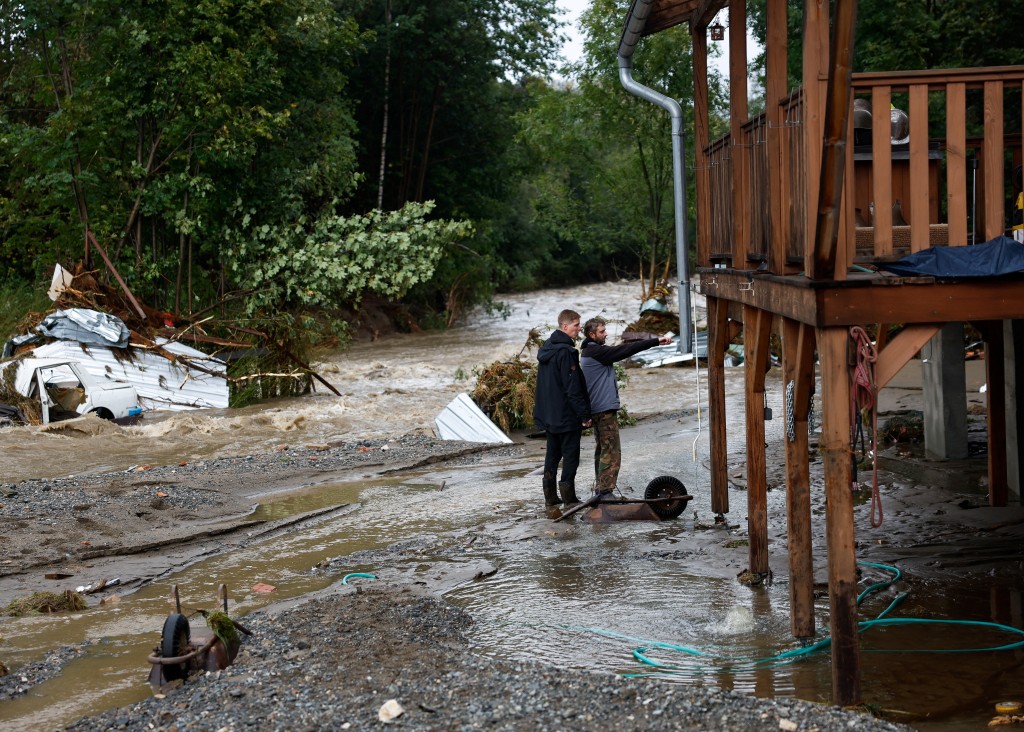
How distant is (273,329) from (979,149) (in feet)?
51.4

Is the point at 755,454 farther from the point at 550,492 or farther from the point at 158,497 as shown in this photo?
the point at 158,497

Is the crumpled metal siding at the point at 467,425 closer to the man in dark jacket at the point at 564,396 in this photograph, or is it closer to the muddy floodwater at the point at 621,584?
the muddy floodwater at the point at 621,584

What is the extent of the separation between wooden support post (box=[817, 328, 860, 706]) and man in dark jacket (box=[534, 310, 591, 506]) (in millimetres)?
4858

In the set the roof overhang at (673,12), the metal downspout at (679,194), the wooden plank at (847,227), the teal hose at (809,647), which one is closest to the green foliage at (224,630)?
the teal hose at (809,647)

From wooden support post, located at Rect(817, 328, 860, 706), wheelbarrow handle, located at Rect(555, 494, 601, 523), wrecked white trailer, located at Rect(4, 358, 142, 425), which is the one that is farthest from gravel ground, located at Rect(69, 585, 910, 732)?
wrecked white trailer, located at Rect(4, 358, 142, 425)

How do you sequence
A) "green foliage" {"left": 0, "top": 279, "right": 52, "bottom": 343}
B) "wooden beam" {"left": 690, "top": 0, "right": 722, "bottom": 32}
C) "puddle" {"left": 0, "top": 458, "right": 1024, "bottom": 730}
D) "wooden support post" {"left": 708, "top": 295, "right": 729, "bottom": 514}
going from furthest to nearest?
"green foliage" {"left": 0, "top": 279, "right": 52, "bottom": 343}
"wooden support post" {"left": 708, "top": 295, "right": 729, "bottom": 514}
"wooden beam" {"left": 690, "top": 0, "right": 722, "bottom": 32}
"puddle" {"left": 0, "top": 458, "right": 1024, "bottom": 730}

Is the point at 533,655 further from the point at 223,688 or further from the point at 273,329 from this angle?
the point at 273,329

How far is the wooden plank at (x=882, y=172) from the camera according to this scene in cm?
534

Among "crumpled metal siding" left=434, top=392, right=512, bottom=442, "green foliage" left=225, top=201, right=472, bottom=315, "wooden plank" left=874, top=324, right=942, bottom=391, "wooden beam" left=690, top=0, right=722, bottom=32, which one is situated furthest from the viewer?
"green foliage" left=225, top=201, right=472, bottom=315

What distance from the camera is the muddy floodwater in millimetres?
6027

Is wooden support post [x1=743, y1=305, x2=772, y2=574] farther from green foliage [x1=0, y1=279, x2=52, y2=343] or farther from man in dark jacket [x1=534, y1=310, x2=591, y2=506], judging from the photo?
green foliage [x1=0, y1=279, x2=52, y2=343]

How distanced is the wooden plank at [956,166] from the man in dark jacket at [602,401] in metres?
4.83

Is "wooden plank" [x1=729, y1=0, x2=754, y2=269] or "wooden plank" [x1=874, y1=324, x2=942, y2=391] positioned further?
"wooden plank" [x1=729, y1=0, x2=754, y2=269]

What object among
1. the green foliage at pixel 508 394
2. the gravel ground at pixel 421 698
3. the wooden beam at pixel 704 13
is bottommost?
the gravel ground at pixel 421 698
